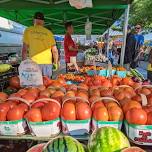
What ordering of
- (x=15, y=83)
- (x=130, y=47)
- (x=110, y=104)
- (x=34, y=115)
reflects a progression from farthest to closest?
(x=130, y=47)
(x=15, y=83)
(x=110, y=104)
(x=34, y=115)

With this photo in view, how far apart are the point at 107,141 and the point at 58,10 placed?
851 cm

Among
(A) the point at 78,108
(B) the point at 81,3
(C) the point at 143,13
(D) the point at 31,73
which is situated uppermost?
(C) the point at 143,13

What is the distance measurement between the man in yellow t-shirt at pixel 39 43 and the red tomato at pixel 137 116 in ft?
12.5

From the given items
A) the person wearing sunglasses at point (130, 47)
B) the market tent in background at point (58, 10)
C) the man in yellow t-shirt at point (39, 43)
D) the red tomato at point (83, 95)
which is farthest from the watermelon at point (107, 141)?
the person wearing sunglasses at point (130, 47)

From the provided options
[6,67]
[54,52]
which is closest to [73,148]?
[6,67]

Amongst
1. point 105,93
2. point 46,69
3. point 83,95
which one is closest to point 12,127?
point 83,95

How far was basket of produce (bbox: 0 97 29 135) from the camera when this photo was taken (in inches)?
103

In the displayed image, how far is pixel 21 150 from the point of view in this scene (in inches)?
155

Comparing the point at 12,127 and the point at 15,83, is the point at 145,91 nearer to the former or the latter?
the point at 12,127

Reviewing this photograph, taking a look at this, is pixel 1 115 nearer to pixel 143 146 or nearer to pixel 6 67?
pixel 143 146

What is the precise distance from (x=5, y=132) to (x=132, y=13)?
23.3 meters

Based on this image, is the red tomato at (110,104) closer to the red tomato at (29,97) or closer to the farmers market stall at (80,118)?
the farmers market stall at (80,118)

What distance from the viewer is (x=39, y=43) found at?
604cm

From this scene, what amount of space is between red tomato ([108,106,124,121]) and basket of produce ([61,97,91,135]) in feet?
0.60
